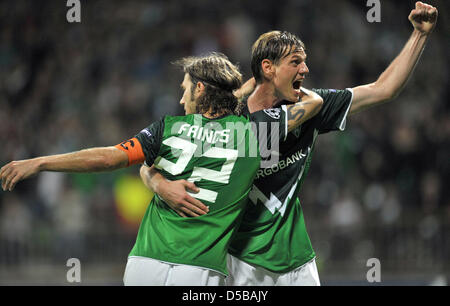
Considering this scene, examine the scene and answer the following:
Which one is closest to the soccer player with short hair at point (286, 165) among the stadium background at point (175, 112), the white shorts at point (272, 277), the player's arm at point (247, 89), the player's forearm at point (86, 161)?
the white shorts at point (272, 277)

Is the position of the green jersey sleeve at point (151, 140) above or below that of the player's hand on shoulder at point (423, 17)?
below

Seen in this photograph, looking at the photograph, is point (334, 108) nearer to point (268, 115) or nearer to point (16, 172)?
point (268, 115)

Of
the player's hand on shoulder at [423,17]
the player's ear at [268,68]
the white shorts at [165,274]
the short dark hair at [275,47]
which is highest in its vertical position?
the player's hand on shoulder at [423,17]

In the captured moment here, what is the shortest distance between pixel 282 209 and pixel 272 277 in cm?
43

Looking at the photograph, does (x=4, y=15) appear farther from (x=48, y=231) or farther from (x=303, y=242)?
(x=303, y=242)

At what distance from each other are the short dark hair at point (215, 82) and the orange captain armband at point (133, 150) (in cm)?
42

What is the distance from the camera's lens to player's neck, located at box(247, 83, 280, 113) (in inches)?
148

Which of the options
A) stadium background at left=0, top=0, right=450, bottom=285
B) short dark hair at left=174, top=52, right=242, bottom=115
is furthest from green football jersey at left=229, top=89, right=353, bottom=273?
stadium background at left=0, top=0, right=450, bottom=285

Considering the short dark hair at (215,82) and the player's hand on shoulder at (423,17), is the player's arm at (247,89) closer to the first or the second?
the short dark hair at (215,82)

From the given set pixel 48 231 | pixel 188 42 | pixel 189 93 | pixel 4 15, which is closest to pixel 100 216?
pixel 48 231

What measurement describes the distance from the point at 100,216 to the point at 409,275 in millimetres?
4435

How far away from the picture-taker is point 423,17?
3715 mm

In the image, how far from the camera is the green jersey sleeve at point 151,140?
3.23 metres

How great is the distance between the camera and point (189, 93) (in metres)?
3.41
